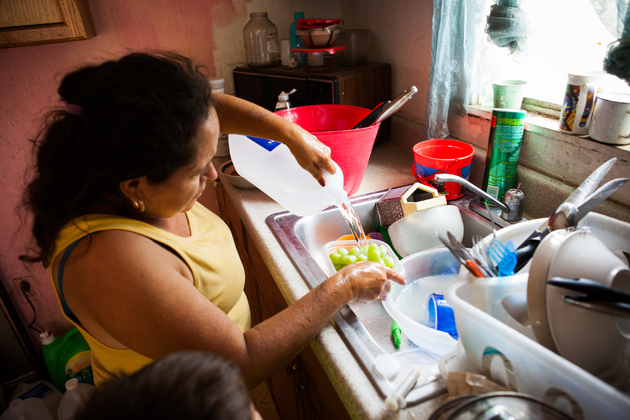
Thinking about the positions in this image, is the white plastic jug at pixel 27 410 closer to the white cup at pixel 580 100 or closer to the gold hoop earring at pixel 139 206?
the gold hoop earring at pixel 139 206

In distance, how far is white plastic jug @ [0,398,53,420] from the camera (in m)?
1.67

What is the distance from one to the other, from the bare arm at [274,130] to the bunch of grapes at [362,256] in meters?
0.23

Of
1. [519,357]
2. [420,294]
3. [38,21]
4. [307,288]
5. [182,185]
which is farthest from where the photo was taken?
[38,21]

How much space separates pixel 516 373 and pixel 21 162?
2.28 m

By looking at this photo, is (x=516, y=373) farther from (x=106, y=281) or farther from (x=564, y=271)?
(x=106, y=281)

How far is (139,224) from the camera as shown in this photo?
75 centimetres

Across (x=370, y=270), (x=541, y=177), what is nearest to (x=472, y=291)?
(x=370, y=270)

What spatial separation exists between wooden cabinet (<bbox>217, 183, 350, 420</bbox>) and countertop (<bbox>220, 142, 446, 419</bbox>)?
12 cm

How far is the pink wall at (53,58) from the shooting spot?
1777 millimetres

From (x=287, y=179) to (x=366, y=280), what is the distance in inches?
19.4

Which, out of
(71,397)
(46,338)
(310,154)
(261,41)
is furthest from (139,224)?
(46,338)

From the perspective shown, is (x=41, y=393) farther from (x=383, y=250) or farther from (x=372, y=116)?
(x=372, y=116)

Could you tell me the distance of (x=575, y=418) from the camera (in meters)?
0.44

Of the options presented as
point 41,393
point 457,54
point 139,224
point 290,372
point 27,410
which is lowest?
point 41,393
